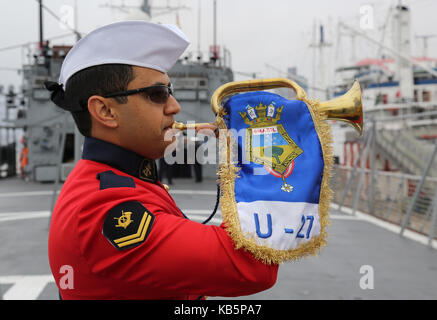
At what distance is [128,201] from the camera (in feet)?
3.02

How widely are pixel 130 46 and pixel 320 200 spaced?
620 mm

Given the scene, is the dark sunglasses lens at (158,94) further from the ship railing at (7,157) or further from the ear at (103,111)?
the ship railing at (7,157)

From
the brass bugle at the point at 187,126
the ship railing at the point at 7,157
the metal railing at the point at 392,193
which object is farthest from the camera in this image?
the ship railing at the point at 7,157

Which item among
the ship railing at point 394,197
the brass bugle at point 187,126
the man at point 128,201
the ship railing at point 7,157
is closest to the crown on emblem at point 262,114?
the brass bugle at point 187,126

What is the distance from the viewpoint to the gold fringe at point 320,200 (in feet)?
2.92

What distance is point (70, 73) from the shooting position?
1.09 m

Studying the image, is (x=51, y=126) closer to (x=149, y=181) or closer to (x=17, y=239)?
(x=17, y=239)

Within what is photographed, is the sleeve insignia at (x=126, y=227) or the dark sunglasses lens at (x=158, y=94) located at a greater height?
the dark sunglasses lens at (x=158, y=94)

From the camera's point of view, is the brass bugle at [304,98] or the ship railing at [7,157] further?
the ship railing at [7,157]

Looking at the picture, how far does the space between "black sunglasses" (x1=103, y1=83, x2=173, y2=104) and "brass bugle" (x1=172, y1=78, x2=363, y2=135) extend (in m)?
0.08

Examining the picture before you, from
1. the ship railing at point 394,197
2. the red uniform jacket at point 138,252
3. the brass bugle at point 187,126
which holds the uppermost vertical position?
the brass bugle at point 187,126
